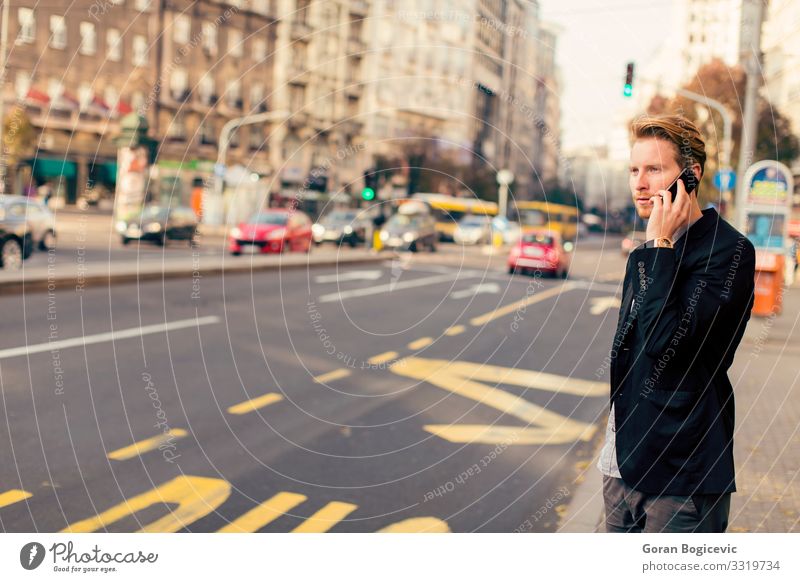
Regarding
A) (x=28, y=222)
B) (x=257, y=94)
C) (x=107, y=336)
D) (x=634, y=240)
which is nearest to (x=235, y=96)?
(x=257, y=94)

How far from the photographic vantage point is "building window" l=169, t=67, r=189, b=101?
56.1 metres

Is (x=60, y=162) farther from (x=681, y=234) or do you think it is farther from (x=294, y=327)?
(x=681, y=234)

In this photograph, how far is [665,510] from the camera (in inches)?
107

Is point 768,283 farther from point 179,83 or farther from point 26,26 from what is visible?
point 179,83

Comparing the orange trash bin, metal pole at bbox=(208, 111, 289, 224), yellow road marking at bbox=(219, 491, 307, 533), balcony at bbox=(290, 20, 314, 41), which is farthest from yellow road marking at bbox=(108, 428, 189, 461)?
balcony at bbox=(290, 20, 314, 41)

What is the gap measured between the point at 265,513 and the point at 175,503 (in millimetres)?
547

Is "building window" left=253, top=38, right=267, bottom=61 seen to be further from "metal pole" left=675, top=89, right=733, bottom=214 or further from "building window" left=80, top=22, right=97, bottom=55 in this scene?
"metal pole" left=675, top=89, right=733, bottom=214

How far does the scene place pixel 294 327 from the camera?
44.9ft

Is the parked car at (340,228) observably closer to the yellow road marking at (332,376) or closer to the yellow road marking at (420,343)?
the yellow road marking at (420,343)

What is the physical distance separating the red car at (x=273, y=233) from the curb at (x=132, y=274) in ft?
10.2

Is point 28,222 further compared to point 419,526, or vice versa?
point 28,222
